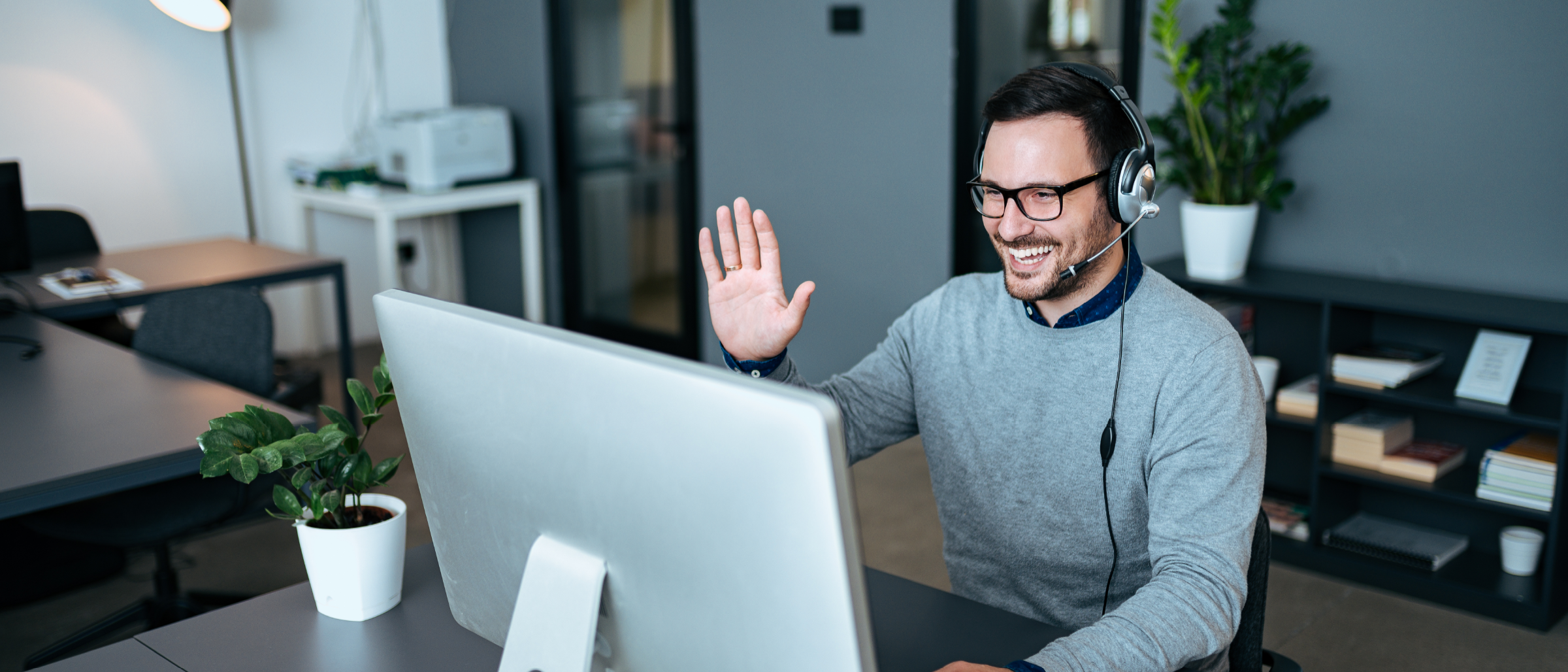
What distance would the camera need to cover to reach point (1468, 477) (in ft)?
8.91

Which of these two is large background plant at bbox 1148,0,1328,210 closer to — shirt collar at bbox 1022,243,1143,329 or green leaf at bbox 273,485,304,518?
shirt collar at bbox 1022,243,1143,329

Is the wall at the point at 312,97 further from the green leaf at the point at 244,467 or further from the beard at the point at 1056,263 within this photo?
the beard at the point at 1056,263

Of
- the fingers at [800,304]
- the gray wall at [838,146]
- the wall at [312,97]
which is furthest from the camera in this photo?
the wall at [312,97]

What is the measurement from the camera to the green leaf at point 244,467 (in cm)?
118

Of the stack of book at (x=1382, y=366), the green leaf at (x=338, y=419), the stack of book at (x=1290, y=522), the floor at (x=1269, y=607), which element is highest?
the green leaf at (x=338, y=419)

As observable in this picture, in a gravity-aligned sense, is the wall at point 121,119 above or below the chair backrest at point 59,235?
above

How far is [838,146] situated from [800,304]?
290 cm

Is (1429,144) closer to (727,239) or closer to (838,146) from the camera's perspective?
(838,146)

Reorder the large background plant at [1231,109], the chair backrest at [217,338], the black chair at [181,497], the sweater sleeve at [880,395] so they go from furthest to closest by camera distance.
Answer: the large background plant at [1231,109]
the chair backrest at [217,338]
the black chair at [181,497]
the sweater sleeve at [880,395]

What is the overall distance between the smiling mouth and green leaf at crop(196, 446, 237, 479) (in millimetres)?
901

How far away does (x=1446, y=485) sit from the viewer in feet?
8.75

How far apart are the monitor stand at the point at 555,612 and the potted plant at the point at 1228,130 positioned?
7.90ft

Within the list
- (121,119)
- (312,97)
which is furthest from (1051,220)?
(312,97)

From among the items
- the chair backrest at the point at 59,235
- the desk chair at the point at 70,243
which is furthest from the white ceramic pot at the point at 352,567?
the chair backrest at the point at 59,235
